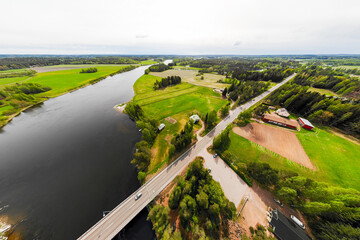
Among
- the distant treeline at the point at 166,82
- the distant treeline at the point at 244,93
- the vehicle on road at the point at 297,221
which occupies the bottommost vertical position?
the vehicle on road at the point at 297,221

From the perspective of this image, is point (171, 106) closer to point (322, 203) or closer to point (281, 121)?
point (281, 121)

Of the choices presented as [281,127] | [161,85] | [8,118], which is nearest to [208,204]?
[281,127]

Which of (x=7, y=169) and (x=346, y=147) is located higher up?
(x=346, y=147)

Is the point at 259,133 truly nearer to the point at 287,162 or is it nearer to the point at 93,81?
the point at 287,162

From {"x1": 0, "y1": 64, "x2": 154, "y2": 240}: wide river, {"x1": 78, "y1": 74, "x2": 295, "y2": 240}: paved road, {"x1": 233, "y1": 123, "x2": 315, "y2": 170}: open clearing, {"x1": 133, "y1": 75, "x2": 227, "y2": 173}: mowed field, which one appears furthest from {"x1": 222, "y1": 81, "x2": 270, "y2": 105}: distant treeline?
{"x1": 0, "y1": 64, "x2": 154, "y2": 240}: wide river

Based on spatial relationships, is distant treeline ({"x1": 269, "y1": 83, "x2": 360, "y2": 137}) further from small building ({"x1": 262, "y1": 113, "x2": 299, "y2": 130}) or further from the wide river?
the wide river

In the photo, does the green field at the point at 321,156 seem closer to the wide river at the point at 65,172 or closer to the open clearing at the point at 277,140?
the open clearing at the point at 277,140

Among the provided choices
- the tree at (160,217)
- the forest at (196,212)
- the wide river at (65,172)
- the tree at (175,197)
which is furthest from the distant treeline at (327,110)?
the wide river at (65,172)
